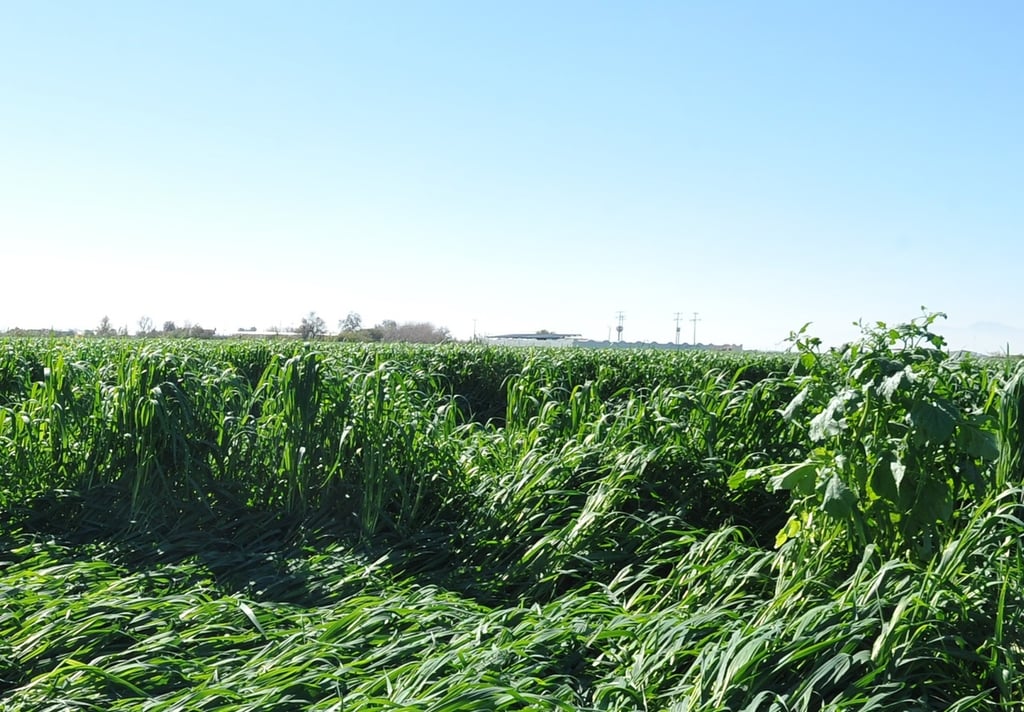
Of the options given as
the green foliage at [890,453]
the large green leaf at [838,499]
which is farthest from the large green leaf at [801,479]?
the large green leaf at [838,499]

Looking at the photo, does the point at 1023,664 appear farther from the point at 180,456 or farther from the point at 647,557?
the point at 180,456

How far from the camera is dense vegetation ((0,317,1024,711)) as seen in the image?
2.55 metres

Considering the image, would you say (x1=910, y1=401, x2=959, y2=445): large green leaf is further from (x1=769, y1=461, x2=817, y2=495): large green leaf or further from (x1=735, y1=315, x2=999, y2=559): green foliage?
(x1=769, y1=461, x2=817, y2=495): large green leaf

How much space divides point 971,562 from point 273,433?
350 centimetres

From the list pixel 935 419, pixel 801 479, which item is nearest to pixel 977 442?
pixel 935 419

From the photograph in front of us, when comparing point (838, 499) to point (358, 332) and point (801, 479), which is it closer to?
point (801, 479)

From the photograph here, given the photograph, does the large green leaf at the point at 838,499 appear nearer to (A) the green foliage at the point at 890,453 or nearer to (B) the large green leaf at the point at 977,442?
(A) the green foliage at the point at 890,453

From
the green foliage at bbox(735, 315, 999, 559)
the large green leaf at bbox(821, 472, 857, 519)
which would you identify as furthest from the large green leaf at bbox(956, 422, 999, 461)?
the large green leaf at bbox(821, 472, 857, 519)

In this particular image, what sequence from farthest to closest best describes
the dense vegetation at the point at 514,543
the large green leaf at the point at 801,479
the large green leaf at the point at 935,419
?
the large green leaf at the point at 801,479 < the large green leaf at the point at 935,419 < the dense vegetation at the point at 514,543

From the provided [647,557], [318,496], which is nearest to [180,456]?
[318,496]

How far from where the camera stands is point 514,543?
14.0 ft

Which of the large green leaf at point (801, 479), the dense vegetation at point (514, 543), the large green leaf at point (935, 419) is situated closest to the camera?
the dense vegetation at point (514, 543)

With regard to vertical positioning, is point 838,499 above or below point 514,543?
above

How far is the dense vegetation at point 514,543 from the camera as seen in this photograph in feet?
8.38
